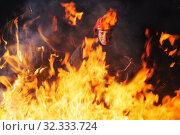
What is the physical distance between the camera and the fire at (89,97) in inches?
153

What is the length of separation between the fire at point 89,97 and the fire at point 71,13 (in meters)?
0.94

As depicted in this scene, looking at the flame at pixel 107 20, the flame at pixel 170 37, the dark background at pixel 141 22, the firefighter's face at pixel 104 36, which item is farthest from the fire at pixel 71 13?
the flame at pixel 170 37

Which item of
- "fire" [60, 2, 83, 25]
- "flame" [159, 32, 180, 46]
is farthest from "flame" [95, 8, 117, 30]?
"flame" [159, 32, 180, 46]

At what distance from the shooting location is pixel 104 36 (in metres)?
3.90

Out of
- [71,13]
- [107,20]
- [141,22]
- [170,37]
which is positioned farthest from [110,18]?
[170,37]

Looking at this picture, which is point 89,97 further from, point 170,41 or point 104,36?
point 170,41

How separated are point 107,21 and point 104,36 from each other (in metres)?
0.47

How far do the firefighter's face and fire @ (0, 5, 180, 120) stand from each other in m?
0.21

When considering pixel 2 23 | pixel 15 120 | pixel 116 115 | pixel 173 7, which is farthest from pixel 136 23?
pixel 15 120

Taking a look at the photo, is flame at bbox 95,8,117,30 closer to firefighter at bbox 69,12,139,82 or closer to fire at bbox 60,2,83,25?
firefighter at bbox 69,12,139,82

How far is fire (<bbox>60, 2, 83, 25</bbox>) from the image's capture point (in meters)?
4.61

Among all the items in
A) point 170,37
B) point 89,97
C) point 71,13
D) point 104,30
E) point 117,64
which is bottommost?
point 89,97

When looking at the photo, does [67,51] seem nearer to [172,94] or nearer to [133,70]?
[133,70]

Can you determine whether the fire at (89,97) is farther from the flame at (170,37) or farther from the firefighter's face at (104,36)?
the flame at (170,37)
